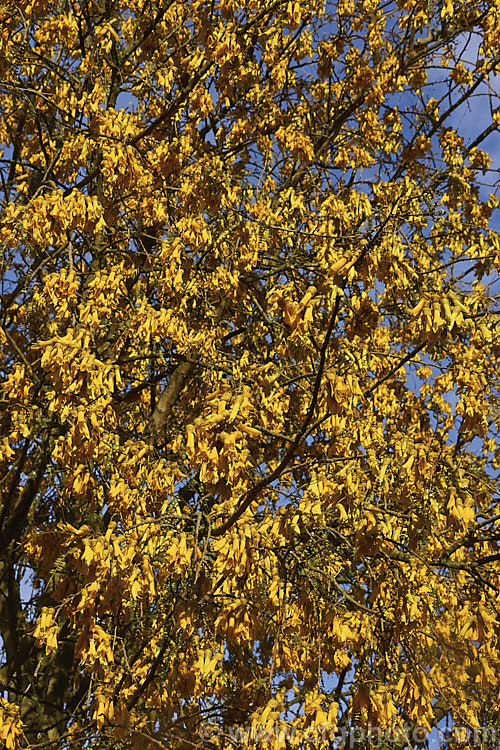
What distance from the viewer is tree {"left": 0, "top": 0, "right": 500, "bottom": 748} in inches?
151

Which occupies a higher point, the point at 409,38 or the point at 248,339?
the point at 409,38

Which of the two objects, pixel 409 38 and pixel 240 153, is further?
pixel 409 38

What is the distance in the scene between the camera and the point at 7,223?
5.18m

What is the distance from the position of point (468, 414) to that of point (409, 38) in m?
4.76

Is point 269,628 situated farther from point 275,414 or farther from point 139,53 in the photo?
point 139,53

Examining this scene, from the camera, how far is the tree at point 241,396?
3.83 meters

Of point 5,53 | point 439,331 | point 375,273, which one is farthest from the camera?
point 5,53

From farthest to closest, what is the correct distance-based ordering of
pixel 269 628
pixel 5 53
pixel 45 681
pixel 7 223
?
pixel 45 681, pixel 5 53, pixel 7 223, pixel 269 628

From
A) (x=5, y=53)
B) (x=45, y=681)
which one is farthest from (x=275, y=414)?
(x=5, y=53)

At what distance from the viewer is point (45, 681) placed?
6098 millimetres

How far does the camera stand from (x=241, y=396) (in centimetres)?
325

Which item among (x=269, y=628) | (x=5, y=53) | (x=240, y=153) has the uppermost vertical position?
(x=240, y=153)

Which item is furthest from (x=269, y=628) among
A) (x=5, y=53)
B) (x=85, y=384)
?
(x=5, y=53)

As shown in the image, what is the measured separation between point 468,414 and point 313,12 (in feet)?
14.8
